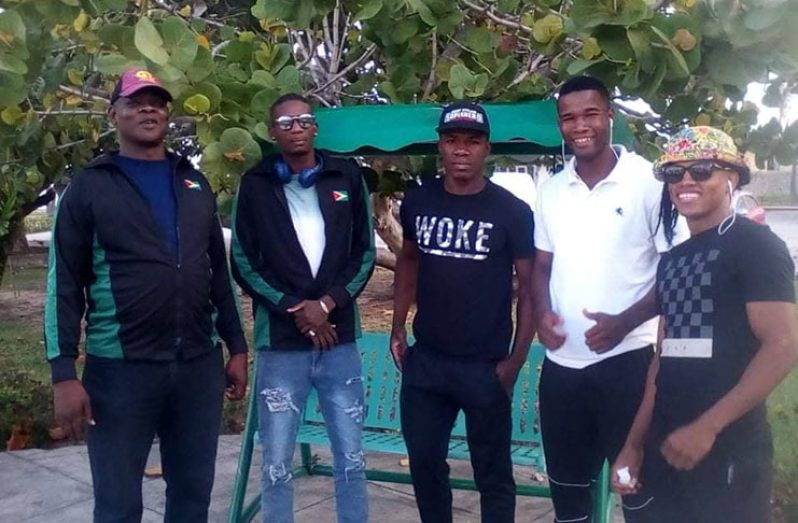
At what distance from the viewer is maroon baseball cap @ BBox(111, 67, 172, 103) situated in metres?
3.18

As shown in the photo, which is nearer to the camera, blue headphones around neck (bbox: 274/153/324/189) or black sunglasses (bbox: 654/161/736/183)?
black sunglasses (bbox: 654/161/736/183)

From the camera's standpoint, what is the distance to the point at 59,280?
3.12m

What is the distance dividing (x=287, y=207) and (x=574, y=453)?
147 centimetres

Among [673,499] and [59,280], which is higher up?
[59,280]

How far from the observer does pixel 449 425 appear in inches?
144

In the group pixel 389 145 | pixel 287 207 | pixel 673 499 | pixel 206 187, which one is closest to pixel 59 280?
pixel 206 187

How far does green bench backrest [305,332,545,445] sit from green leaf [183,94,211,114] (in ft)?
6.41

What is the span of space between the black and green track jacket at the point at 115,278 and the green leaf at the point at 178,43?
0.44m

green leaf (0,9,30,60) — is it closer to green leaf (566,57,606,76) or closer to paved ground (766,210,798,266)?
green leaf (566,57,606,76)

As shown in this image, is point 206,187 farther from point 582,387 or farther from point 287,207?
point 582,387

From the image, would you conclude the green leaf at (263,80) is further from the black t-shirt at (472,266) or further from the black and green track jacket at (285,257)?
the black t-shirt at (472,266)

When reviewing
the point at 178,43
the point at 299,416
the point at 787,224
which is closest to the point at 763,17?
the point at 178,43

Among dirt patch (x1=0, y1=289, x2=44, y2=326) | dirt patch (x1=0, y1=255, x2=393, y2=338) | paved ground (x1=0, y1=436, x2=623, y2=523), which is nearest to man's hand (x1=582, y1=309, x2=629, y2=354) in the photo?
paved ground (x1=0, y1=436, x2=623, y2=523)

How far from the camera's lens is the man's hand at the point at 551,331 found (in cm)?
321
